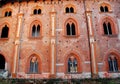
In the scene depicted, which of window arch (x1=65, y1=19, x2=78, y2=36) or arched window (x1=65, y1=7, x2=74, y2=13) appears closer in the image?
window arch (x1=65, y1=19, x2=78, y2=36)

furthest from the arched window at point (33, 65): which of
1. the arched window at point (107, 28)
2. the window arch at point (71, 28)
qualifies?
the arched window at point (107, 28)

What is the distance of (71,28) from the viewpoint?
26250 millimetres

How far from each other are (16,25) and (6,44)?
2.93m

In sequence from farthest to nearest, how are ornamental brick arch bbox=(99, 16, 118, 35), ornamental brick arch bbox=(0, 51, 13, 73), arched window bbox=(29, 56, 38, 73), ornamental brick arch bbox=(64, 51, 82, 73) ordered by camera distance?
1. ornamental brick arch bbox=(99, 16, 118, 35)
2. ornamental brick arch bbox=(0, 51, 13, 73)
3. arched window bbox=(29, 56, 38, 73)
4. ornamental brick arch bbox=(64, 51, 82, 73)

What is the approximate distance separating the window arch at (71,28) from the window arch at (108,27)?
12.4ft

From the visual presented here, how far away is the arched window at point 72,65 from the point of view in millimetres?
23875

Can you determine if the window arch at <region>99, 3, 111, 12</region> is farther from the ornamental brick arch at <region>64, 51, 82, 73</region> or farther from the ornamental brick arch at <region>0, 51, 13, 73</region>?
the ornamental brick arch at <region>0, 51, 13, 73</region>

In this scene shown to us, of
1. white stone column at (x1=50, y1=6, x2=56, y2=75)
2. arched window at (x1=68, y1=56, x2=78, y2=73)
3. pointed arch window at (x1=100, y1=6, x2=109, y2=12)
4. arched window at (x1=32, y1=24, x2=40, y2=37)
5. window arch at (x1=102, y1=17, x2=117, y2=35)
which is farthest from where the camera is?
pointed arch window at (x1=100, y1=6, x2=109, y2=12)

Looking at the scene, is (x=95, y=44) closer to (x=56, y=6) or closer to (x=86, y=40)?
(x=86, y=40)

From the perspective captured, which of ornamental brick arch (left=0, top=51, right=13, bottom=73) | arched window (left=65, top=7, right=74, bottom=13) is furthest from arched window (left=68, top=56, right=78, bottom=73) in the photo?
ornamental brick arch (left=0, top=51, right=13, bottom=73)

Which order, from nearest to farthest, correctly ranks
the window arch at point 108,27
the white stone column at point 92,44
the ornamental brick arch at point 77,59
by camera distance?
the white stone column at point 92,44 < the ornamental brick arch at point 77,59 < the window arch at point 108,27

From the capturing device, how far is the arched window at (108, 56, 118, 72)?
2389 centimetres

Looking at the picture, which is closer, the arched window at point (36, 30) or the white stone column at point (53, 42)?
the white stone column at point (53, 42)

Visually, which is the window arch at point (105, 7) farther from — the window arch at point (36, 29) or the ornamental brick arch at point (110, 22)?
the window arch at point (36, 29)
